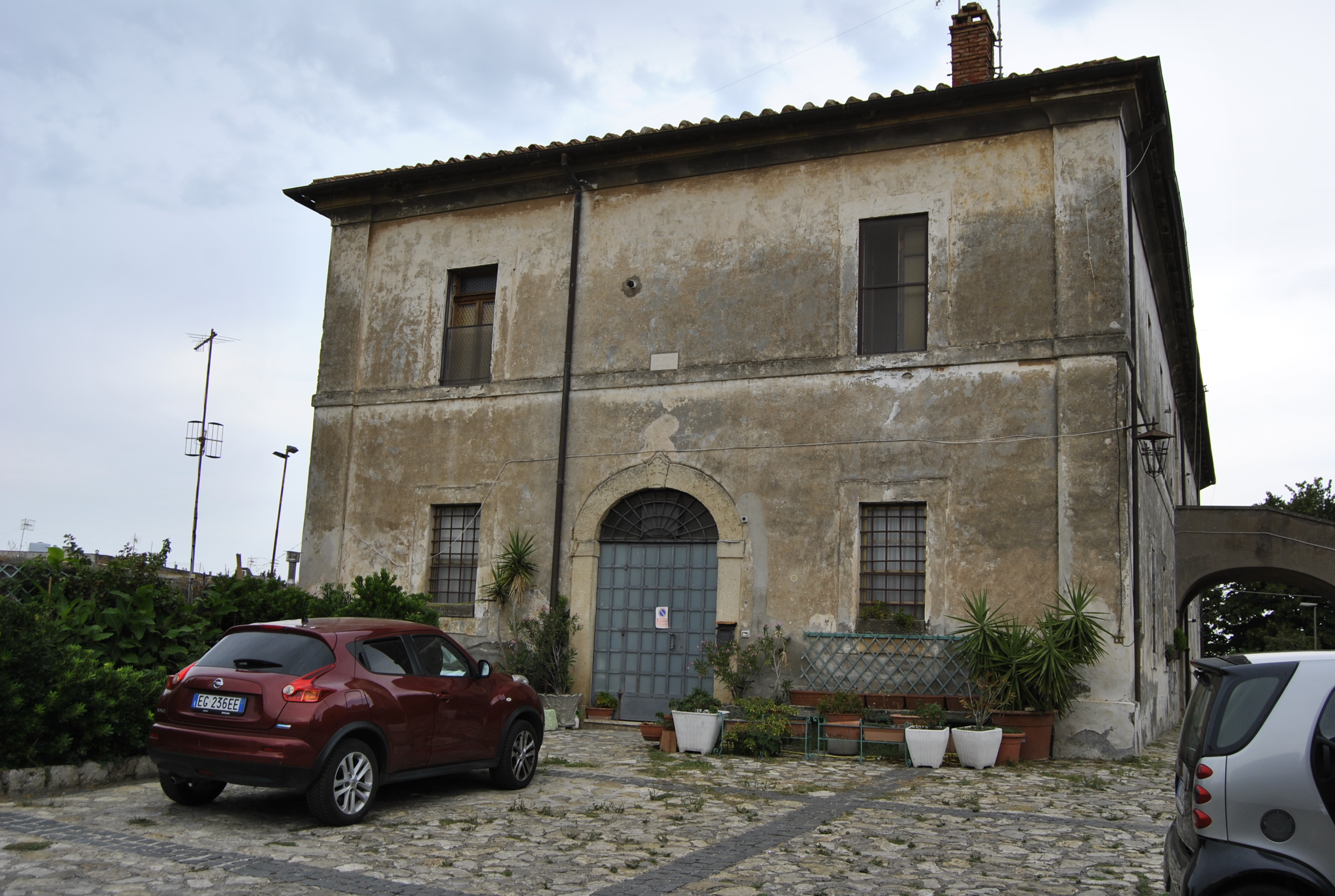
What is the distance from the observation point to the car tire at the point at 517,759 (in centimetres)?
855

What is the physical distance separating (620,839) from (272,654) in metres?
2.69

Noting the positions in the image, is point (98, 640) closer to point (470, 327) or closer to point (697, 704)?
point (697, 704)

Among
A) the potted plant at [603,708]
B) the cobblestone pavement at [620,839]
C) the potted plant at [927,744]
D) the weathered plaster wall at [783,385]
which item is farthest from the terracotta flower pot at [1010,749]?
the potted plant at [603,708]

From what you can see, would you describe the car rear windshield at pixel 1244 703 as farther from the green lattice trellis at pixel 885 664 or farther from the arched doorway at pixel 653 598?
the arched doorway at pixel 653 598

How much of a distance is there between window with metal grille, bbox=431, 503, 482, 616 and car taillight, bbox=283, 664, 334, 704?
8.20 m

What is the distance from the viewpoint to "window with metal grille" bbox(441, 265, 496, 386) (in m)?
16.1

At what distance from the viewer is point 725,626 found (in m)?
13.6

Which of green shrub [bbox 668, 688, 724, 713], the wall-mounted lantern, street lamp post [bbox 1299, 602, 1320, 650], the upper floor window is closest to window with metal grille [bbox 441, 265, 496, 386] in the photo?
the upper floor window

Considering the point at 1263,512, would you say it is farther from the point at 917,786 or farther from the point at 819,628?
the point at 917,786

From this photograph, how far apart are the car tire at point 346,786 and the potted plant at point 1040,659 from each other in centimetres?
679

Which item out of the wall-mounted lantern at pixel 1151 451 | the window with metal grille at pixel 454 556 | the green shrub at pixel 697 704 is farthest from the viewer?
the window with metal grille at pixel 454 556

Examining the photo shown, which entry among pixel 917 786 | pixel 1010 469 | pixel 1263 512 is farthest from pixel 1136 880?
pixel 1263 512

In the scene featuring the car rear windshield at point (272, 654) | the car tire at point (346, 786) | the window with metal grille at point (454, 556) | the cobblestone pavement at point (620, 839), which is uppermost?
the window with metal grille at point (454, 556)

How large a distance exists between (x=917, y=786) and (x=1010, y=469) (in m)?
4.54
